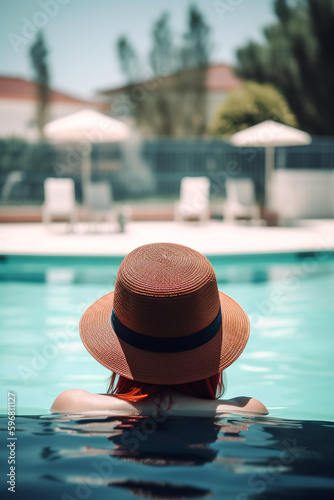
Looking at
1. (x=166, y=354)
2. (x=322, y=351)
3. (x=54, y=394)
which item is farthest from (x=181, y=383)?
(x=322, y=351)

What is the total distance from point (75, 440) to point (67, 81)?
34.0 meters

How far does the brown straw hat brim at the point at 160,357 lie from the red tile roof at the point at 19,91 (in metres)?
38.3

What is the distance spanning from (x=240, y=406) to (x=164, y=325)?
350 mm

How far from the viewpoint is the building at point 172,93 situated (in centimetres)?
3550

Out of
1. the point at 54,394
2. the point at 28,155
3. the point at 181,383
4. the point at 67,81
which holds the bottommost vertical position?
the point at 54,394

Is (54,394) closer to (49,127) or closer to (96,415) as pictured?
(96,415)

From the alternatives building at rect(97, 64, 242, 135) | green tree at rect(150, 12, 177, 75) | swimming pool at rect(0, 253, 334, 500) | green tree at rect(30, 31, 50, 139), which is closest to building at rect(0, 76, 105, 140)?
building at rect(97, 64, 242, 135)

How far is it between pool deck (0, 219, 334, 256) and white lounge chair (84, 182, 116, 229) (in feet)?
0.94

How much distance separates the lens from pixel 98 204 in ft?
44.6

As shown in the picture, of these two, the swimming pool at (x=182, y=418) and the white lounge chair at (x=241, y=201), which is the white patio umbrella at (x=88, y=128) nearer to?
the white lounge chair at (x=241, y=201)

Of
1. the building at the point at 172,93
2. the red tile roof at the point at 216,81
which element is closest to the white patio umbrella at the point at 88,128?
the building at the point at 172,93

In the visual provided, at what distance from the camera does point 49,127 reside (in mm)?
13375

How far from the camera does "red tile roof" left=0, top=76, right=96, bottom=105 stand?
39.9 meters

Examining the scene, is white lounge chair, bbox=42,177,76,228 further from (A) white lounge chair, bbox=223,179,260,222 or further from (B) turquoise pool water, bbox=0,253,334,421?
(B) turquoise pool water, bbox=0,253,334,421
